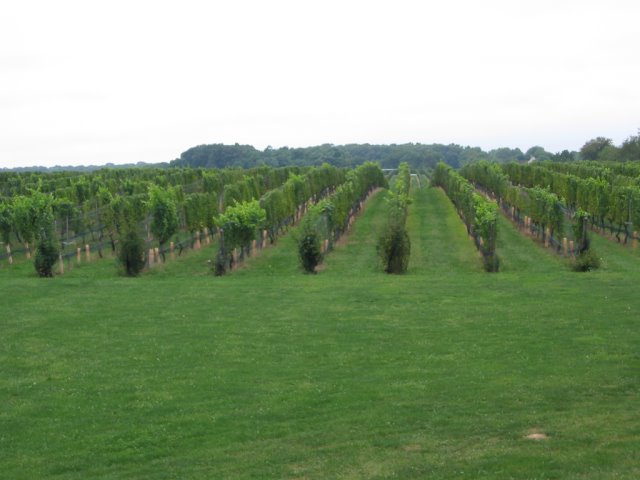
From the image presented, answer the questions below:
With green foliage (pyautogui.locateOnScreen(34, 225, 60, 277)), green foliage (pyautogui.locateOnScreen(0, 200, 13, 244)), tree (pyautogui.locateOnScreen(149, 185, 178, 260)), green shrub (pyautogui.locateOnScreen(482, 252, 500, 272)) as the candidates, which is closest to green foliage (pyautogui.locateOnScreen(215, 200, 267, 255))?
tree (pyautogui.locateOnScreen(149, 185, 178, 260))

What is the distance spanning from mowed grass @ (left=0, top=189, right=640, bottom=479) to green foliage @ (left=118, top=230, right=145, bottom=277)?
4.64 meters

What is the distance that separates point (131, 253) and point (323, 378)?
1806 centimetres

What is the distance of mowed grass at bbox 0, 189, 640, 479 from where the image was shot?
10.5 m

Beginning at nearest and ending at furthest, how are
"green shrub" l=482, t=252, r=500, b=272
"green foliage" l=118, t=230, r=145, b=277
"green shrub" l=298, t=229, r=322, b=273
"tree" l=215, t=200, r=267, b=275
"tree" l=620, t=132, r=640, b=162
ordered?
1. "green shrub" l=298, t=229, r=322, b=273
2. "green foliage" l=118, t=230, r=145, b=277
3. "green shrub" l=482, t=252, r=500, b=272
4. "tree" l=215, t=200, r=267, b=275
5. "tree" l=620, t=132, r=640, b=162

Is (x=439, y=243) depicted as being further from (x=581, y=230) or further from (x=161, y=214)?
(x=161, y=214)

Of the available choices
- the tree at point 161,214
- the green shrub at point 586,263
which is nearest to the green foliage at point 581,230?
the green shrub at point 586,263

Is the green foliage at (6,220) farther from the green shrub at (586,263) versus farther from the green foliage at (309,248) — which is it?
the green shrub at (586,263)

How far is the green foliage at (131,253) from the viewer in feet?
99.5

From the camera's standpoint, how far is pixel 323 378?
14484 mm

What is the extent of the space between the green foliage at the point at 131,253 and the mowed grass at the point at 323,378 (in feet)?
15.2

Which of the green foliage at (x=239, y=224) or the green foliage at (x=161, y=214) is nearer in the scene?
the green foliage at (x=239, y=224)

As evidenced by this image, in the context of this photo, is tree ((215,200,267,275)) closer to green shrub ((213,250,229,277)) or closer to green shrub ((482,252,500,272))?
green shrub ((213,250,229,277))

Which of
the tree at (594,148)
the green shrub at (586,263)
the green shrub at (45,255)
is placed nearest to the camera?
the green shrub at (586,263)

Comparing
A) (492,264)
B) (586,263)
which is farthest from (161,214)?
(586,263)
